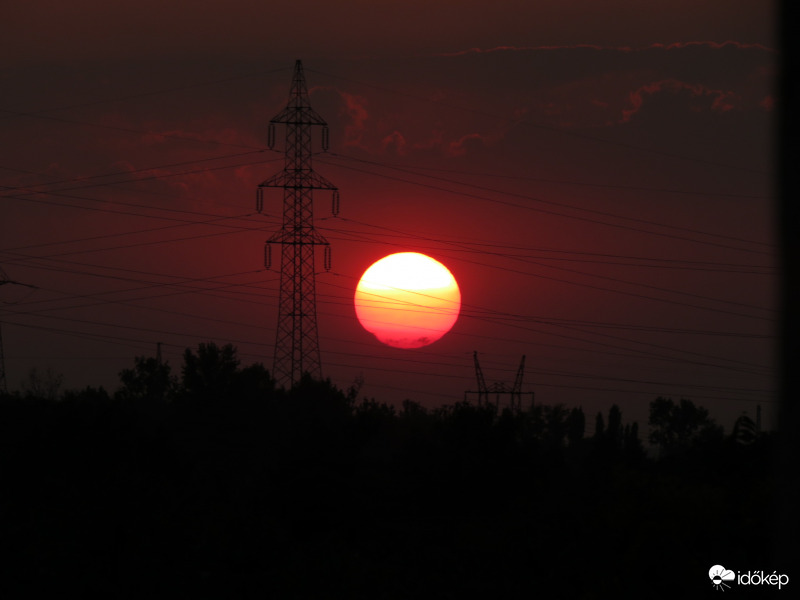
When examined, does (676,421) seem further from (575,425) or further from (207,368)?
(207,368)

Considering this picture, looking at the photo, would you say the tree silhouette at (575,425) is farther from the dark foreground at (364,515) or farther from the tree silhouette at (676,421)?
the dark foreground at (364,515)

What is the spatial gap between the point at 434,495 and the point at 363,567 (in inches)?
627

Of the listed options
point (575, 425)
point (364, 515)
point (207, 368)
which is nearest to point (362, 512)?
point (364, 515)

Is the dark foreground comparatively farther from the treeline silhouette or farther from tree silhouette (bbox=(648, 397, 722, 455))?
tree silhouette (bbox=(648, 397, 722, 455))

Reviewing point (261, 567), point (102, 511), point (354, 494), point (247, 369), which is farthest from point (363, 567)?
point (247, 369)

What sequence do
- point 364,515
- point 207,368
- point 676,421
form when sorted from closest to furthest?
point 364,515 < point 207,368 < point 676,421

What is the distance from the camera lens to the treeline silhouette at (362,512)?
68.8 feet

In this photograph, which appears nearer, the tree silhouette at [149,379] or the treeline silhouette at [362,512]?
the treeline silhouette at [362,512]

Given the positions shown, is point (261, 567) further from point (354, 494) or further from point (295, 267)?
point (295, 267)

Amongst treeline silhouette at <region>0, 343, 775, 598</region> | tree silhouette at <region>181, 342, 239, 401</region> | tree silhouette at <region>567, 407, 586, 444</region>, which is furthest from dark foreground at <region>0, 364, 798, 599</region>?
tree silhouette at <region>567, 407, 586, 444</region>

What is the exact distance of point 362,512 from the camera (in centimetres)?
4059

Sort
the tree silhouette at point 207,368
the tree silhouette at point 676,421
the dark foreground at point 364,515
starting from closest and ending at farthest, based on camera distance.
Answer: the dark foreground at point 364,515, the tree silhouette at point 207,368, the tree silhouette at point 676,421

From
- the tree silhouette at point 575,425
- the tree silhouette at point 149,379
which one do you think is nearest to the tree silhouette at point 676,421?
the tree silhouette at point 575,425

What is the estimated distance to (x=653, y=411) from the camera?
494 feet
